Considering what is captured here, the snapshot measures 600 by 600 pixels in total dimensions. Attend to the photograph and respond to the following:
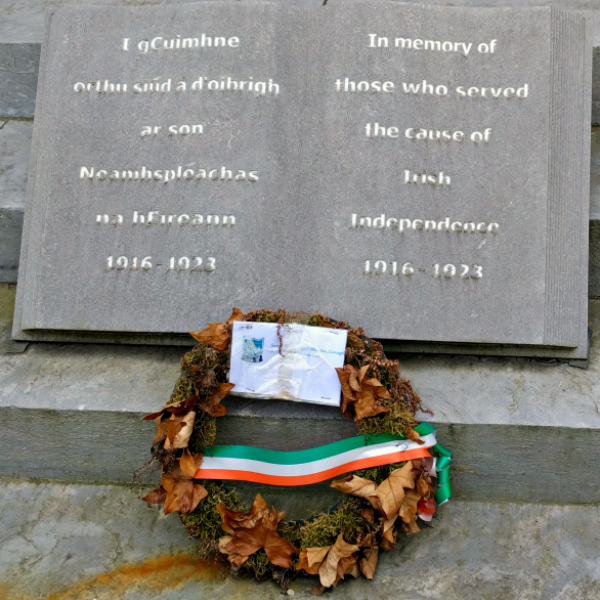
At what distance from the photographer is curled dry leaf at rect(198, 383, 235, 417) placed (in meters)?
2.63

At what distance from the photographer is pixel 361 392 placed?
103 inches

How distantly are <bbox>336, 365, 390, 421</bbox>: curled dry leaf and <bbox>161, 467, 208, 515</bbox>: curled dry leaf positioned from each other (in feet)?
2.18

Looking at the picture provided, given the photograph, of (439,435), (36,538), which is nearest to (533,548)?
(439,435)

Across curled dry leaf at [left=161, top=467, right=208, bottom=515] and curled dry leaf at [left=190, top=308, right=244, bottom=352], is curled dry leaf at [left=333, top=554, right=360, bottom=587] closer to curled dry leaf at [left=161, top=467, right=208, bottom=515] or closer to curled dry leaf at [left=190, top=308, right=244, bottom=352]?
curled dry leaf at [left=161, top=467, right=208, bottom=515]

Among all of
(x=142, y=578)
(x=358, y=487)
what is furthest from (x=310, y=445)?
(x=142, y=578)

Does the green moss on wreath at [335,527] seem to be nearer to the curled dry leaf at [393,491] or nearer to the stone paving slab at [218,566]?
the curled dry leaf at [393,491]

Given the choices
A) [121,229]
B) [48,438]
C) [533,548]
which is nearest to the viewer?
[533,548]

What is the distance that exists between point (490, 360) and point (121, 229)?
1783mm

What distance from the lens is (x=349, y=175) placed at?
308 cm

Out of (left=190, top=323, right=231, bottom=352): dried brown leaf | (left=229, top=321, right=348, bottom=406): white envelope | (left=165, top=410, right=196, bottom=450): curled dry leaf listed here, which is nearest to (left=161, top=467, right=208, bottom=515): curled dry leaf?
(left=165, top=410, right=196, bottom=450): curled dry leaf

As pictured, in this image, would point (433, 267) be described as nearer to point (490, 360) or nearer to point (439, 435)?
point (490, 360)

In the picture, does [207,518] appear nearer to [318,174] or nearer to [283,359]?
[283,359]

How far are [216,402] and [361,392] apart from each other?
57cm

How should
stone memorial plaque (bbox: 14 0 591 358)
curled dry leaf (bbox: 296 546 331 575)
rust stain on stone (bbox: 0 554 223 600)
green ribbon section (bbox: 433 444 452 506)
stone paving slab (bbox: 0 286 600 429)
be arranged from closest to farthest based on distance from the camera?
curled dry leaf (bbox: 296 546 331 575) < rust stain on stone (bbox: 0 554 223 600) < green ribbon section (bbox: 433 444 452 506) < stone paving slab (bbox: 0 286 600 429) < stone memorial plaque (bbox: 14 0 591 358)
